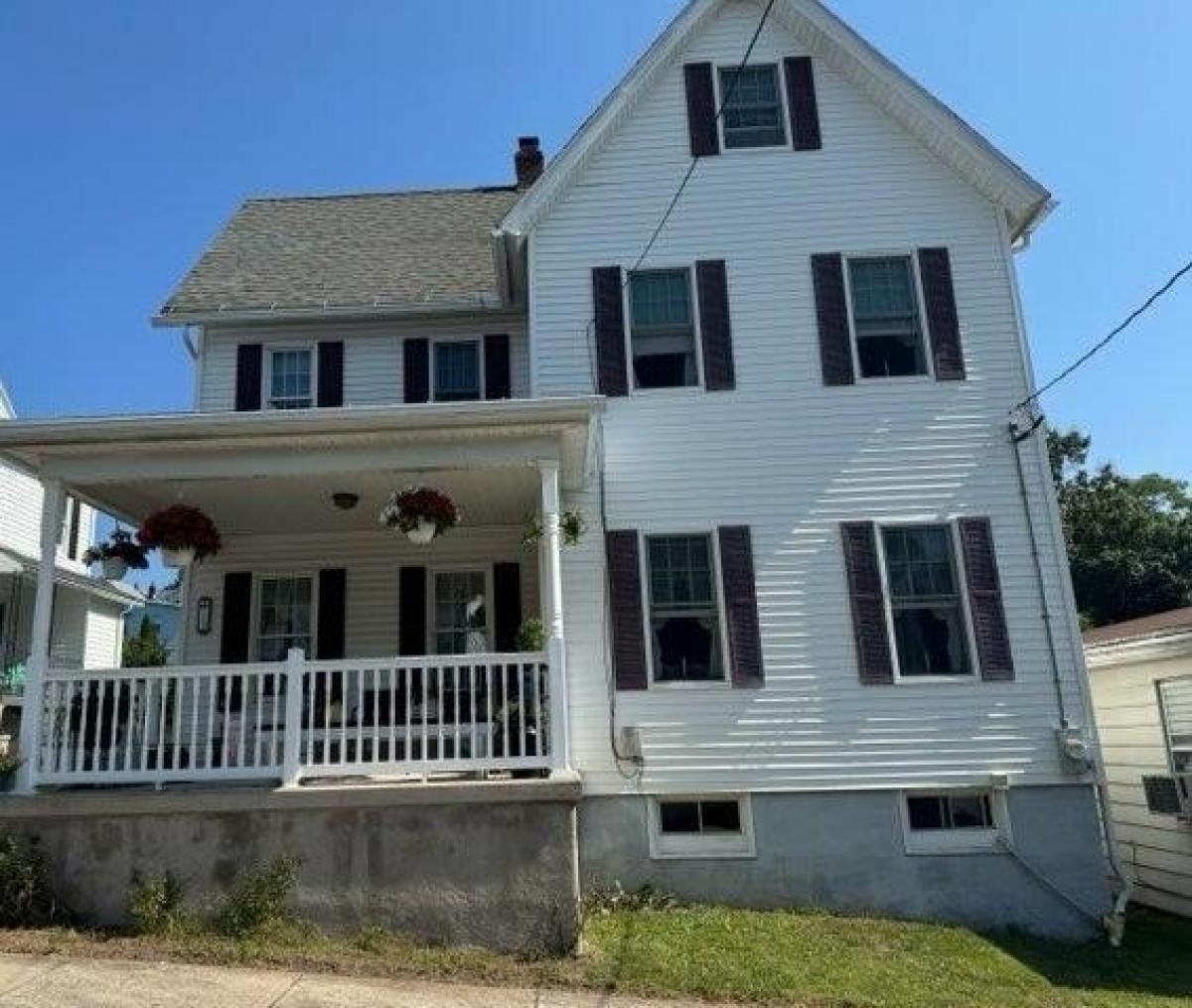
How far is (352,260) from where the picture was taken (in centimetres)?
1325

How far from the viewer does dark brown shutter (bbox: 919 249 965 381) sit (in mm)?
10711

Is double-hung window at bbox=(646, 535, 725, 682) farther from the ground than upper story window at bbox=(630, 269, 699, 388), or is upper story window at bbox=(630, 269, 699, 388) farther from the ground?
upper story window at bbox=(630, 269, 699, 388)

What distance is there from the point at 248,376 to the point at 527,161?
6.13m

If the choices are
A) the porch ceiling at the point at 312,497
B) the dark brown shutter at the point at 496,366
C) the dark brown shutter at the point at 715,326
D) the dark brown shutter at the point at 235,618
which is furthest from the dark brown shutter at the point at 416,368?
the dark brown shutter at the point at 715,326

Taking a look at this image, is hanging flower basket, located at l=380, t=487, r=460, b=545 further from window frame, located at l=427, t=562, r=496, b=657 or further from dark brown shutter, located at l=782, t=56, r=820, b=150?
dark brown shutter, located at l=782, t=56, r=820, b=150

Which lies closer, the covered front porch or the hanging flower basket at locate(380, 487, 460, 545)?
the covered front porch

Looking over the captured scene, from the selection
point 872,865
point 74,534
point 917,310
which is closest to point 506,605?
point 872,865

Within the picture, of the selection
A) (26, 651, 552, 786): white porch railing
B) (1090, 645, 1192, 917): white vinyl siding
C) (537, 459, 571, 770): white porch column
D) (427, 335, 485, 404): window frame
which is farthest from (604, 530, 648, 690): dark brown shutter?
(1090, 645, 1192, 917): white vinyl siding

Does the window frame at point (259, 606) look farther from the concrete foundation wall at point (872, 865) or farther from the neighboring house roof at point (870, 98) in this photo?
the neighboring house roof at point (870, 98)

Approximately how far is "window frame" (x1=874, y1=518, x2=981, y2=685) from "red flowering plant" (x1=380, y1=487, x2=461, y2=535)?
451 cm

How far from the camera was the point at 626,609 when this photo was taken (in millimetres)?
10008

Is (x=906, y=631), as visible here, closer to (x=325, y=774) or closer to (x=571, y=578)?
(x=571, y=578)

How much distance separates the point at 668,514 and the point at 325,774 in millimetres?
4346

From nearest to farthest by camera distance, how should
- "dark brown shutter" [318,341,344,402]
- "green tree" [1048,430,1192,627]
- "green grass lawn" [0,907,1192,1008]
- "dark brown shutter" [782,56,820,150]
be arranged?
"green grass lawn" [0,907,1192,1008], "dark brown shutter" [782,56,820,150], "dark brown shutter" [318,341,344,402], "green tree" [1048,430,1192,627]
